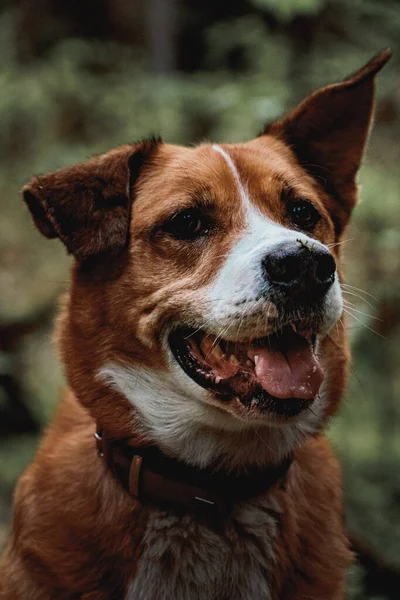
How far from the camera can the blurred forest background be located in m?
4.41

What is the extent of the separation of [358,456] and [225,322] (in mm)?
3360

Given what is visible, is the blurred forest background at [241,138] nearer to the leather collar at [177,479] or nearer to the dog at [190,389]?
the dog at [190,389]

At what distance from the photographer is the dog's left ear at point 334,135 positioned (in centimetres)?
300

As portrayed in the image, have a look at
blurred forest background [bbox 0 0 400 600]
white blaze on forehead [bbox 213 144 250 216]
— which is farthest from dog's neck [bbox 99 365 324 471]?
blurred forest background [bbox 0 0 400 600]

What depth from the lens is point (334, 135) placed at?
122 inches

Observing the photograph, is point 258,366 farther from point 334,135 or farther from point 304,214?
point 334,135

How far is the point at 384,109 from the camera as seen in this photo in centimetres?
536

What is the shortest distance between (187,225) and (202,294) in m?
0.31

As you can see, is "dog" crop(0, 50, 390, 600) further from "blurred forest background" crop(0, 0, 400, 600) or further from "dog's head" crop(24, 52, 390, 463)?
"blurred forest background" crop(0, 0, 400, 600)

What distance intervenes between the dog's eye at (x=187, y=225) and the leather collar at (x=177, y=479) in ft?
2.48

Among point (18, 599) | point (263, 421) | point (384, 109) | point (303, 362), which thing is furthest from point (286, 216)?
point (384, 109)

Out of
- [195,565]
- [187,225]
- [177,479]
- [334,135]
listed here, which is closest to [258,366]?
[177,479]

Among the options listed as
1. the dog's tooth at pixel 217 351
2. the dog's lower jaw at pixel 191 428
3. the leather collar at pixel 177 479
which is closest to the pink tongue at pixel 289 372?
the dog's tooth at pixel 217 351

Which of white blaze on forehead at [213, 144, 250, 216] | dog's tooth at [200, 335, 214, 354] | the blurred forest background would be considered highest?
white blaze on forehead at [213, 144, 250, 216]
